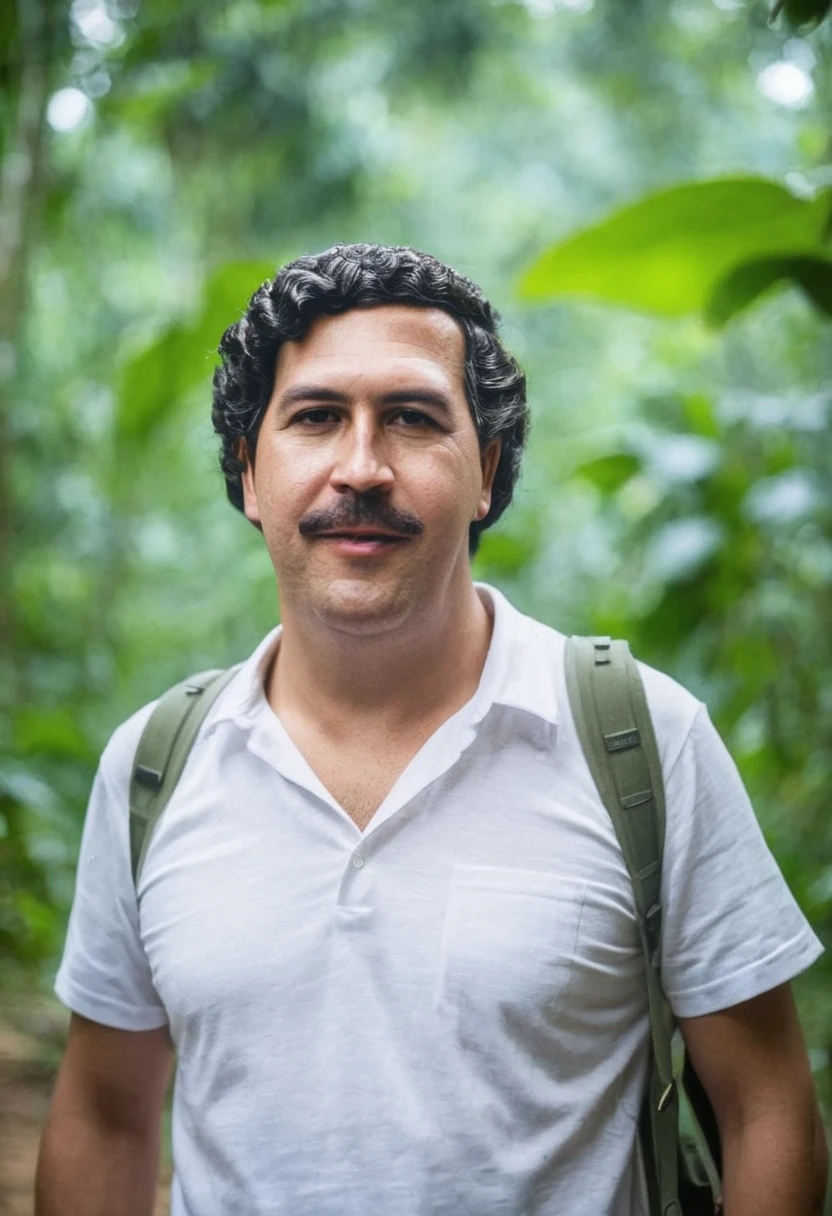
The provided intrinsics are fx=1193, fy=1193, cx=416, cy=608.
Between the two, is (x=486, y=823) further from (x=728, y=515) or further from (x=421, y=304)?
(x=728, y=515)

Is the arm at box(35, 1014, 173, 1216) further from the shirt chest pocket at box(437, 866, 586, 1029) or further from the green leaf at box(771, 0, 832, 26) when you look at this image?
the green leaf at box(771, 0, 832, 26)

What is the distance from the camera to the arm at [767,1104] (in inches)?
58.6

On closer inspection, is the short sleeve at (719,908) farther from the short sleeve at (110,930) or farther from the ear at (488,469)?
the short sleeve at (110,930)

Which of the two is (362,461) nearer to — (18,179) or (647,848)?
(647,848)

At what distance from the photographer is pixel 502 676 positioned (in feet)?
5.31

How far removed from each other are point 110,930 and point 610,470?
236 centimetres

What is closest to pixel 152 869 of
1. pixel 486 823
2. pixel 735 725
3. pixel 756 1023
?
pixel 486 823

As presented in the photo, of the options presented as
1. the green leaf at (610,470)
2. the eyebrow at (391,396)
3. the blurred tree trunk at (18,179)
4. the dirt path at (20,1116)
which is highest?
the blurred tree trunk at (18,179)

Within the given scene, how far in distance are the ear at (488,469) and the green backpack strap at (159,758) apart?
1.56 feet

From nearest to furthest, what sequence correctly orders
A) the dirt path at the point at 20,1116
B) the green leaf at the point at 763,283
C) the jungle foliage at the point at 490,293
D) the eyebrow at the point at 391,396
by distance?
the eyebrow at the point at 391,396
the green leaf at the point at 763,283
the dirt path at the point at 20,1116
the jungle foliage at the point at 490,293

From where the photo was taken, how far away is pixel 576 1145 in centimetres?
147

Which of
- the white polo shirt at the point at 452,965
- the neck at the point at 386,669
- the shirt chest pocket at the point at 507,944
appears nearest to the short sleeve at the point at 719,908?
the white polo shirt at the point at 452,965

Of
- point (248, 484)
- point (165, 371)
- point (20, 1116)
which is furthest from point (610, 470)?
point (20, 1116)

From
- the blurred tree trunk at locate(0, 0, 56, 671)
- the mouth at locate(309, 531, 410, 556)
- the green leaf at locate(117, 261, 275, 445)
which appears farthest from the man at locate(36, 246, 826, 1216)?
the blurred tree trunk at locate(0, 0, 56, 671)
